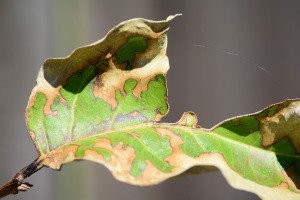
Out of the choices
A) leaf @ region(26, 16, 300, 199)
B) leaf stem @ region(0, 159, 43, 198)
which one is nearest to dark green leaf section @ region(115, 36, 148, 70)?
leaf @ region(26, 16, 300, 199)

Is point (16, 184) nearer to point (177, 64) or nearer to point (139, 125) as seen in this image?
point (139, 125)

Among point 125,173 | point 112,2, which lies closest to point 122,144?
point 125,173

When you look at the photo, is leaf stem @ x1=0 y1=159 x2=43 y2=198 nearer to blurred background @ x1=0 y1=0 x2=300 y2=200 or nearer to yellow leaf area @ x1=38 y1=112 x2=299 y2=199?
yellow leaf area @ x1=38 y1=112 x2=299 y2=199

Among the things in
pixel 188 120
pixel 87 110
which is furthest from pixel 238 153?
pixel 87 110

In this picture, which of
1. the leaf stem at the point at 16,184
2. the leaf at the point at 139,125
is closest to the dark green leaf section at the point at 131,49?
the leaf at the point at 139,125

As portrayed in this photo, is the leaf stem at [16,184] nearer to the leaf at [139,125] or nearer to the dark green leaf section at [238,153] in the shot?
the leaf at [139,125]
